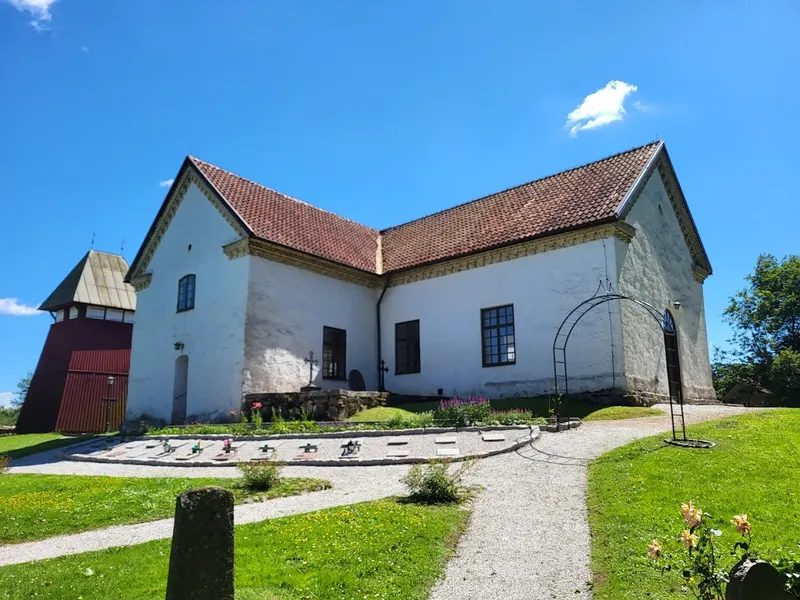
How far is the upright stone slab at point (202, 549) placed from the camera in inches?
161

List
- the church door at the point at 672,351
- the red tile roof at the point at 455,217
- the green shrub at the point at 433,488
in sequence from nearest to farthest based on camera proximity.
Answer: the green shrub at the point at 433,488 < the red tile roof at the point at 455,217 < the church door at the point at 672,351

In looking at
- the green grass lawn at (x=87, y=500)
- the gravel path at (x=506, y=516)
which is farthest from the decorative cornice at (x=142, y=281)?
the green grass lawn at (x=87, y=500)

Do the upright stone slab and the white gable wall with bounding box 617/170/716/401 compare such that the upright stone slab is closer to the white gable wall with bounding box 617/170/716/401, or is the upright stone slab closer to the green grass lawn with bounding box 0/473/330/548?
the green grass lawn with bounding box 0/473/330/548

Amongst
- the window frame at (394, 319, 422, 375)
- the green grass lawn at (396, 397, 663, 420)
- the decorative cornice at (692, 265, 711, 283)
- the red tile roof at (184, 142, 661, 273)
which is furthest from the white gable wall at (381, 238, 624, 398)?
the decorative cornice at (692, 265, 711, 283)

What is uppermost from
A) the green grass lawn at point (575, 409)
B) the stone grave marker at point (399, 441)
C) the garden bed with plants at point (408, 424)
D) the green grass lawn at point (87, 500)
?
the green grass lawn at point (575, 409)

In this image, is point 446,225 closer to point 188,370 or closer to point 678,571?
point 188,370

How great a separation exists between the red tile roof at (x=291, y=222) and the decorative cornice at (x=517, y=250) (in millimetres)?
2220

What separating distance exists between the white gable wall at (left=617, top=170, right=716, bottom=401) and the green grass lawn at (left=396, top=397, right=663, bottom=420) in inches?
50.8

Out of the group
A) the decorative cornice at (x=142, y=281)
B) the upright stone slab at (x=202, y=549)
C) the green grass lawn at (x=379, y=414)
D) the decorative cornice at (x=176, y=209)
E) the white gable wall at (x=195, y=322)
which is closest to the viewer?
the upright stone slab at (x=202, y=549)

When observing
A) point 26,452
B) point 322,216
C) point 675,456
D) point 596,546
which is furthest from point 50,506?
point 322,216

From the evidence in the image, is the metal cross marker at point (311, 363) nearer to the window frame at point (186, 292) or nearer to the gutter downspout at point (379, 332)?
the gutter downspout at point (379, 332)

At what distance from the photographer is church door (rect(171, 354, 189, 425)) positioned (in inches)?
897

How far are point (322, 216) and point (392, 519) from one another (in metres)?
20.8

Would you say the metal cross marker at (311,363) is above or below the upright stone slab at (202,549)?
above
